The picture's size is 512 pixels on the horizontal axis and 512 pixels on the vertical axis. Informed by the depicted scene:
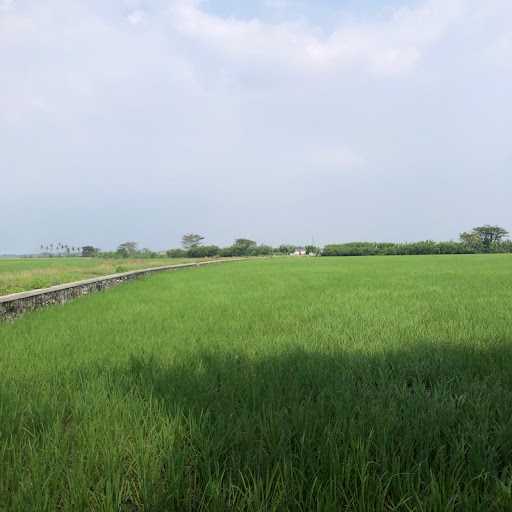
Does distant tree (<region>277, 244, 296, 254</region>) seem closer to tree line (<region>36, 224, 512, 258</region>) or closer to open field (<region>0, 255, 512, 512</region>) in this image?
tree line (<region>36, 224, 512, 258</region>)

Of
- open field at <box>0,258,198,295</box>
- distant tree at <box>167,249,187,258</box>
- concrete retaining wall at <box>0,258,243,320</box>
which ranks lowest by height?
concrete retaining wall at <box>0,258,243,320</box>

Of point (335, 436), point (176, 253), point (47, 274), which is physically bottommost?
point (335, 436)

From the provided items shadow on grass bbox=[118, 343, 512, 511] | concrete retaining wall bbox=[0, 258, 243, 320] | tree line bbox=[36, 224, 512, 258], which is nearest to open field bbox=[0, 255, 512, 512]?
shadow on grass bbox=[118, 343, 512, 511]

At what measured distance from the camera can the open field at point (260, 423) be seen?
1271 millimetres

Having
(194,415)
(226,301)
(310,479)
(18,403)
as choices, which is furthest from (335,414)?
(226,301)

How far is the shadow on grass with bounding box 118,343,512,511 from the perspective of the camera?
49.1 inches

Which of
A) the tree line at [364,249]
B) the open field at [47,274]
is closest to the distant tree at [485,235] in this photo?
the tree line at [364,249]

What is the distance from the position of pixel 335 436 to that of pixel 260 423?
354 millimetres

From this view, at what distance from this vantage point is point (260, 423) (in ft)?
5.52

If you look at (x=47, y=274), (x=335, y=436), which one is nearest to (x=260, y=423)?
(x=335, y=436)

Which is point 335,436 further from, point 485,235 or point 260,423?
point 485,235

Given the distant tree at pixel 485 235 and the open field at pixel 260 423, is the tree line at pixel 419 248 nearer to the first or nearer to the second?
the distant tree at pixel 485 235

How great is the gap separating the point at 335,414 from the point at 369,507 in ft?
2.09

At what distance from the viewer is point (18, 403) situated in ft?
6.90
